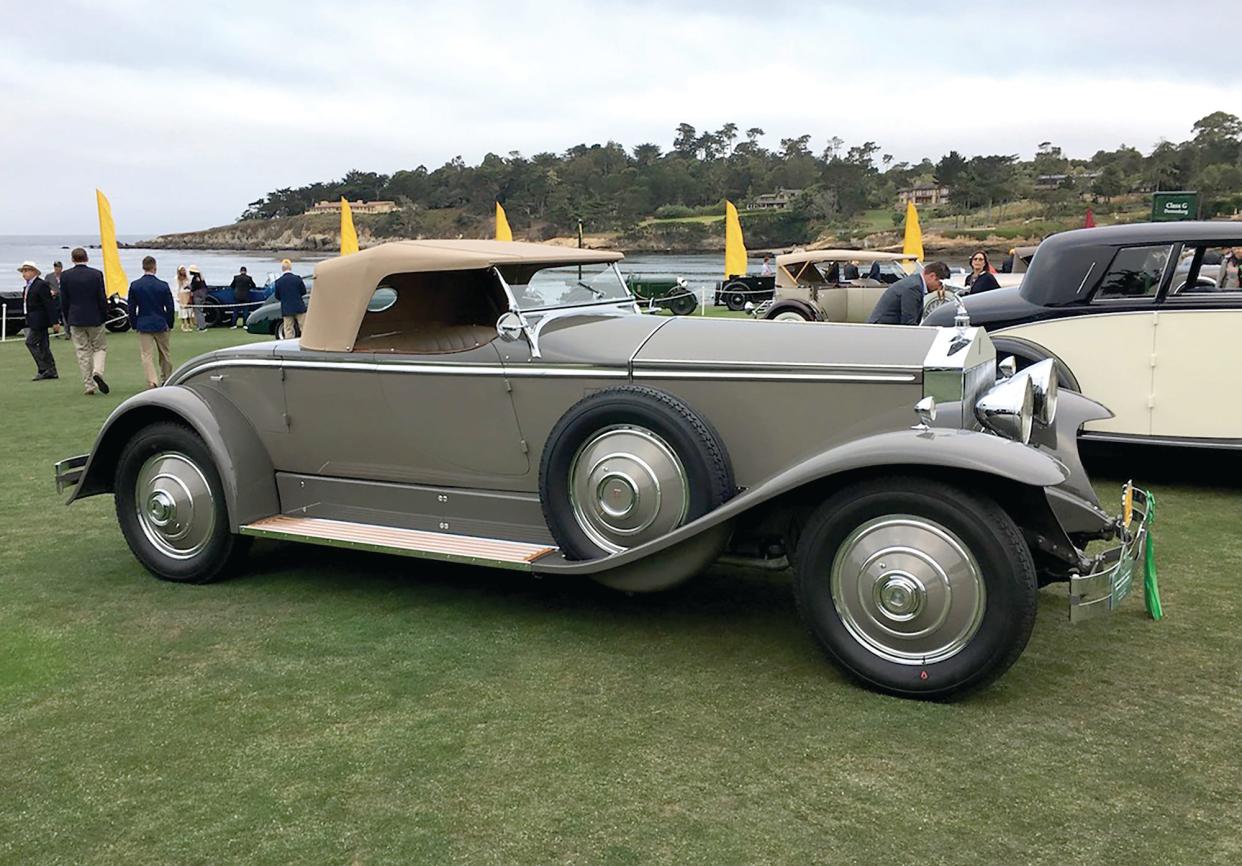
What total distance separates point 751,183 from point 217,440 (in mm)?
98154

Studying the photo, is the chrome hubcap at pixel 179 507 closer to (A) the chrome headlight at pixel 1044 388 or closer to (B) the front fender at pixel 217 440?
(B) the front fender at pixel 217 440

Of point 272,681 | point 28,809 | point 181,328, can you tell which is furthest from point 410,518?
point 181,328

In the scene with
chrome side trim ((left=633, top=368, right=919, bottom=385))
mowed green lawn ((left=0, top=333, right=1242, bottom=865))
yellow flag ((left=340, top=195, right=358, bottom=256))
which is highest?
yellow flag ((left=340, top=195, right=358, bottom=256))

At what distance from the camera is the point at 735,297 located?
26.3 metres

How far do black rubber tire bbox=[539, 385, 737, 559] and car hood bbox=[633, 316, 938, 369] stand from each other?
11.7 inches

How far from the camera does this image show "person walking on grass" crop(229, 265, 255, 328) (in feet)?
77.4

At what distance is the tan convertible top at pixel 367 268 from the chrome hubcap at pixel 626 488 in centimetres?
111

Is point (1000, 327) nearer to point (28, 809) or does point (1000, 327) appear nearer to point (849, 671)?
point (849, 671)

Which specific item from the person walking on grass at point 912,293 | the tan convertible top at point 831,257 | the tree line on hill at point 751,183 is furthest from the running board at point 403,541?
the tree line on hill at point 751,183

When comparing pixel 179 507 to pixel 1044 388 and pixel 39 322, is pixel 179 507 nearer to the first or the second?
pixel 1044 388

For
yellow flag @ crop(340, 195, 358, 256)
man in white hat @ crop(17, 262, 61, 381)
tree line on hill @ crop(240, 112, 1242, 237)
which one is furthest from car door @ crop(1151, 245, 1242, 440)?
tree line on hill @ crop(240, 112, 1242, 237)

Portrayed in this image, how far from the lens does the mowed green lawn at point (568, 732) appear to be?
2.69 metres

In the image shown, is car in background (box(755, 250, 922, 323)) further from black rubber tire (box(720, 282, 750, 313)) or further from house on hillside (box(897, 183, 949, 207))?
house on hillside (box(897, 183, 949, 207))

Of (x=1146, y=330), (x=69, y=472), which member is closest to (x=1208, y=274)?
(x=1146, y=330)
